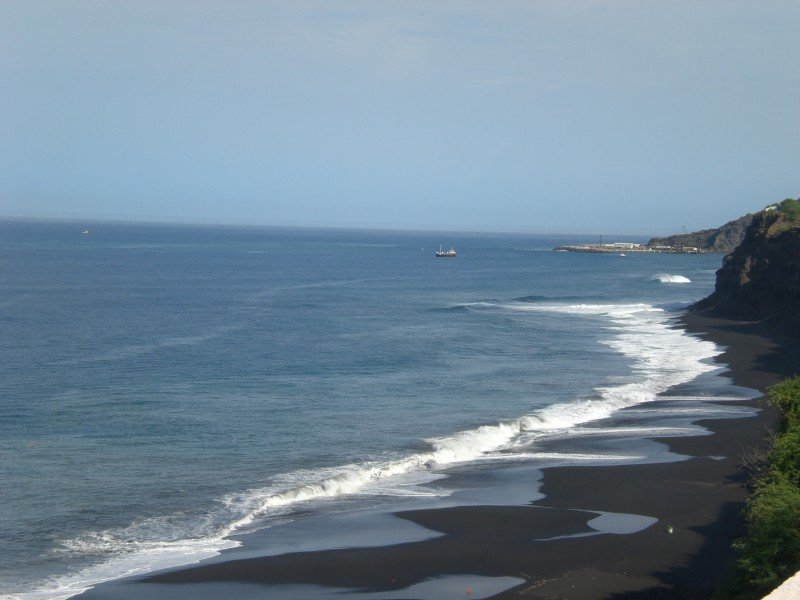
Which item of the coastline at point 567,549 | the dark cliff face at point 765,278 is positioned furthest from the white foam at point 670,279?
the coastline at point 567,549

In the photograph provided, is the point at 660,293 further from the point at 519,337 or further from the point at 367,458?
the point at 367,458

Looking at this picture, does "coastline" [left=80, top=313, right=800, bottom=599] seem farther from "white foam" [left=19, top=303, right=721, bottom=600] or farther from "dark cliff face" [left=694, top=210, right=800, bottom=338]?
"dark cliff face" [left=694, top=210, right=800, bottom=338]

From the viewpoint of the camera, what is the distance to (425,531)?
22.7m

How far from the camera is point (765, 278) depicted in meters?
72.0

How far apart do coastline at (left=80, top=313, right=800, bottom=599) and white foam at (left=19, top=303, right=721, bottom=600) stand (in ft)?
4.24

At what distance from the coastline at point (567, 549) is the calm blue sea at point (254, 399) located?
91.2 inches

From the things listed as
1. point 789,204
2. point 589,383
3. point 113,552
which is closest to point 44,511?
point 113,552

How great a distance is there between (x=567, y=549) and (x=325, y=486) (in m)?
8.00

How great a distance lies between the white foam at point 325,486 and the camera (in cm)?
2091

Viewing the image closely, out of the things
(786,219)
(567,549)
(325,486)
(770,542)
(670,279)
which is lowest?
(325,486)

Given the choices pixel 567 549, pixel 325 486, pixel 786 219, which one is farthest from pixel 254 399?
pixel 786 219

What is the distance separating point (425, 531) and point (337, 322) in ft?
142

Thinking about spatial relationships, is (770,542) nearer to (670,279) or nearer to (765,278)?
(765,278)

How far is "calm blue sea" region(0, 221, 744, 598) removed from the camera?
78.3 ft
